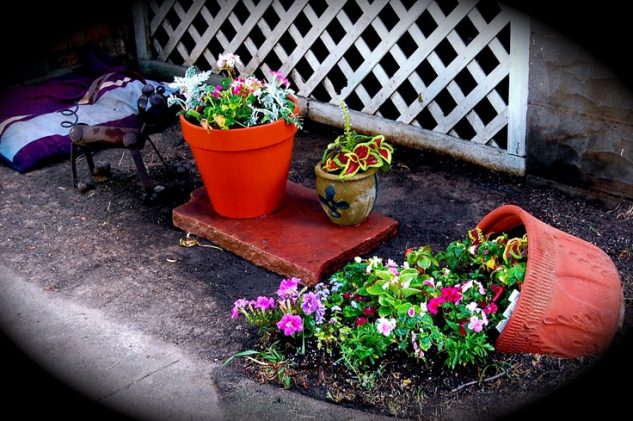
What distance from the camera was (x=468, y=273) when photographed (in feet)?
9.52

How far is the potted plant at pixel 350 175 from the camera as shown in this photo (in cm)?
322

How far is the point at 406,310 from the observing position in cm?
252

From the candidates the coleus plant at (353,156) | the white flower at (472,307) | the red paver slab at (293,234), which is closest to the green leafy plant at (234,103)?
the coleus plant at (353,156)

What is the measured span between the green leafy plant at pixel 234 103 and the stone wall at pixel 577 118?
1211 millimetres

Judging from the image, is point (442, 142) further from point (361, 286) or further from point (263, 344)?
point (263, 344)

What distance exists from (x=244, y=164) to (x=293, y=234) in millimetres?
382

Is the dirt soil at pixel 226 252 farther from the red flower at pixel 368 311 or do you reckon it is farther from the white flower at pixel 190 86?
the white flower at pixel 190 86

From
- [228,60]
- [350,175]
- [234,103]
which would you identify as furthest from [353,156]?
[228,60]

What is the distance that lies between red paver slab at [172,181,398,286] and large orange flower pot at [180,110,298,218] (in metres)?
0.07

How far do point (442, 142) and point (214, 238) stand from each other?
4.71 ft

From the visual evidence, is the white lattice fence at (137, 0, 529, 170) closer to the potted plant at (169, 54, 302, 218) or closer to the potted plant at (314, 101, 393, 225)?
the potted plant at (314, 101, 393, 225)

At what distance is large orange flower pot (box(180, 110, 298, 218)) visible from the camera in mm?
3242

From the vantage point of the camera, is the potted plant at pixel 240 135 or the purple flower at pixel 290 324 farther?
the potted plant at pixel 240 135

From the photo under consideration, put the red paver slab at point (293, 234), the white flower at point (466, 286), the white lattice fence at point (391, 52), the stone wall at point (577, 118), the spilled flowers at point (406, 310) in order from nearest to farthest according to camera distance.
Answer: the spilled flowers at point (406, 310), the white flower at point (466, 286), the red paver slab at point (293, 234), the stone wall at point (577, 118), the white lattice fence at point (391, 52)
